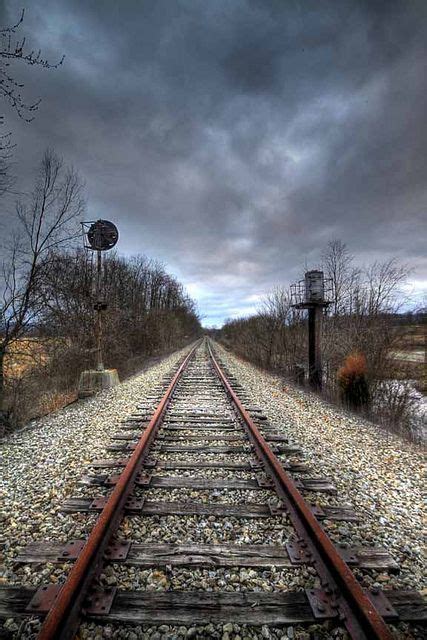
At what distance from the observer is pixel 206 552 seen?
7.52ft

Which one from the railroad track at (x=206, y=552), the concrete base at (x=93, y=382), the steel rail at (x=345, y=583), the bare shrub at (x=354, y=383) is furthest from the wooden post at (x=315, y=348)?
the steel rail at (x=345, y=583)

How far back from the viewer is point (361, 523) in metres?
2.75

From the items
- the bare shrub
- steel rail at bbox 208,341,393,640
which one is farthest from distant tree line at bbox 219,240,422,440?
steel rail at bbox 208,341,393,640

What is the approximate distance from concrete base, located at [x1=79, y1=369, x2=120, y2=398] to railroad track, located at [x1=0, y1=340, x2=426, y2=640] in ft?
15.4

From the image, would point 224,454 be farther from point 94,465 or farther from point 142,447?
point 94,465

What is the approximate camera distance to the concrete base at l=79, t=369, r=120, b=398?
8328 millimetres

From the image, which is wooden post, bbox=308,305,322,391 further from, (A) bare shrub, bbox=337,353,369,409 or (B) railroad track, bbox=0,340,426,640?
(B) railroad track, bbox=0,340,426,640

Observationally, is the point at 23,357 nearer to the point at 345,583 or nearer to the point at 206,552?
the point at 206,552

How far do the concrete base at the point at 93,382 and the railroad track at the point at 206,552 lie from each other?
4.69m

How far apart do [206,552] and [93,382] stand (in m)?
7.15

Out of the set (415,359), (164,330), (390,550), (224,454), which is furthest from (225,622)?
(164,330)

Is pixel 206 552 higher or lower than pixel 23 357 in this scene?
lower

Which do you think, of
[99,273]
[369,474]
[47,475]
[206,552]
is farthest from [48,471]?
[99,273]

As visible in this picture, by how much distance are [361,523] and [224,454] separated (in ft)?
6.00
